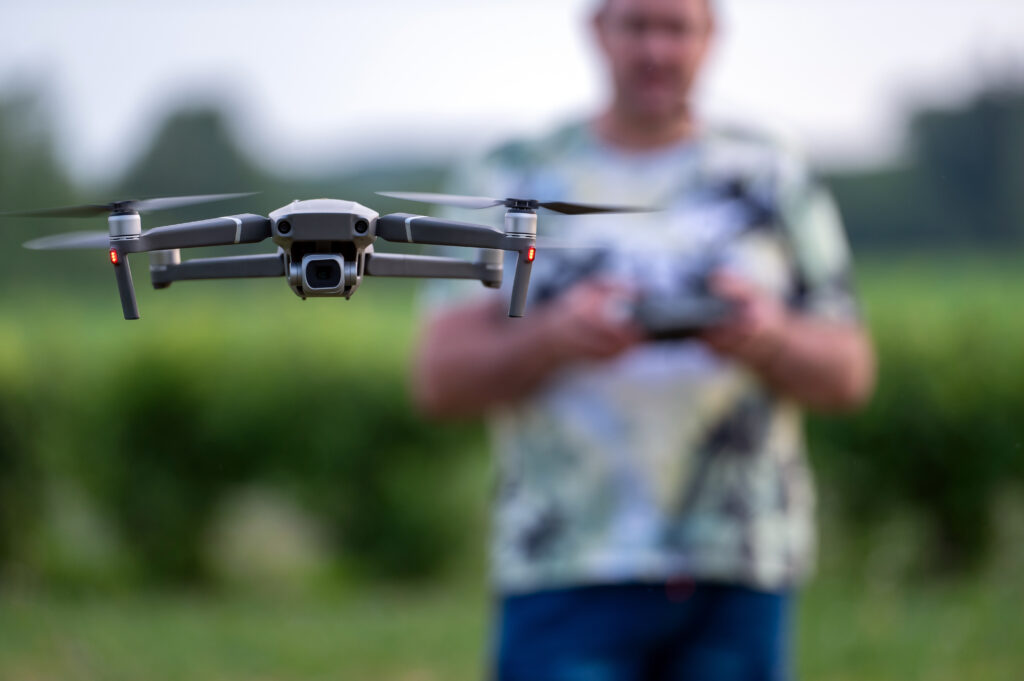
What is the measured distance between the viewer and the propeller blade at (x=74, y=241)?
1.14m

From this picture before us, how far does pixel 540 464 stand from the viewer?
3570mm

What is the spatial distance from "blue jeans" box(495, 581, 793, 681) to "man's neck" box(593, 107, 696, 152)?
4.57 ft

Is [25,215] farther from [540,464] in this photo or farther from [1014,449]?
[1014,449]

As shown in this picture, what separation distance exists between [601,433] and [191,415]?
8.06 meters

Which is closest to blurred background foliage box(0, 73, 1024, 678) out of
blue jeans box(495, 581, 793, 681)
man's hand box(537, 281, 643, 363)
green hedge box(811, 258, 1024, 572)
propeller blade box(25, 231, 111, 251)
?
green hedge box(811, 258, 1024, 572)

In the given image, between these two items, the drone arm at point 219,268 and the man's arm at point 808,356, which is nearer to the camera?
the drone arm at point 219,268

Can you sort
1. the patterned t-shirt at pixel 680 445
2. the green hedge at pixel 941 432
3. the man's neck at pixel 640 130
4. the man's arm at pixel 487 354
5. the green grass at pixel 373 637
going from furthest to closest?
1. the green hedge at pixel 941 432
2. the green grass at pixel 373 637
3. the patterned t-shirt at pixel 680 445
4. the man's arm at pixel 487 354
5. the man's neck at pixel 640 130

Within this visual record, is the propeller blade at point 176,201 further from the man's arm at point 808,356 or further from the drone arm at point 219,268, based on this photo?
the man's arm at point 808,356

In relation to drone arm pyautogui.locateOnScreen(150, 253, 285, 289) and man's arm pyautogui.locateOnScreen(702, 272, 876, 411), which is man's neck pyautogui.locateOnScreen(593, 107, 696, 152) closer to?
man's arm pyautogui.locateOnScreen(702, 272, 876, 411)

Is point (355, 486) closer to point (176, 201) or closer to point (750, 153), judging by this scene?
point (750, 153)

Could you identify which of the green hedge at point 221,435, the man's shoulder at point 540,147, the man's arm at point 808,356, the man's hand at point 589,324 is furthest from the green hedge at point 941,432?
the man's shoulder at point 540,147

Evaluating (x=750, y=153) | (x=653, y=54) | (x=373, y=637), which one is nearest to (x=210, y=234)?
(x=653, y=54)

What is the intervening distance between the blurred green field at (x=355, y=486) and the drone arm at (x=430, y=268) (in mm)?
8377

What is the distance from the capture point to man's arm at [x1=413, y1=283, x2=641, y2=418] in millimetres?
3088
